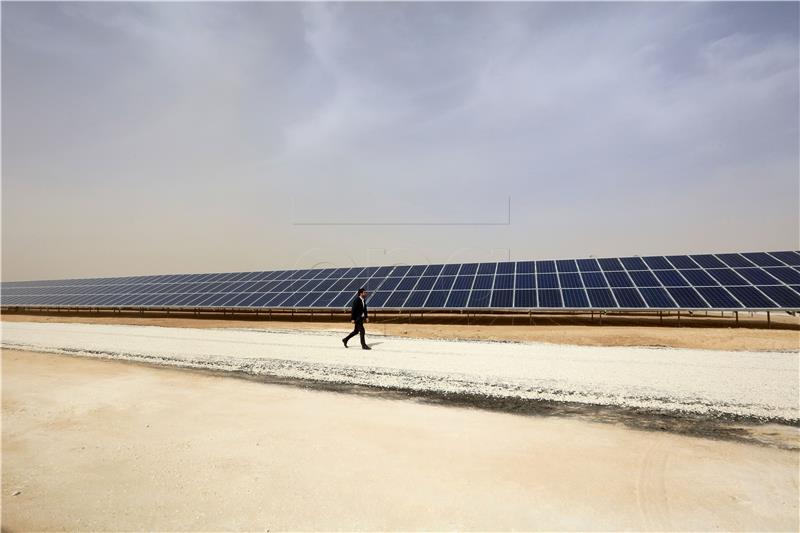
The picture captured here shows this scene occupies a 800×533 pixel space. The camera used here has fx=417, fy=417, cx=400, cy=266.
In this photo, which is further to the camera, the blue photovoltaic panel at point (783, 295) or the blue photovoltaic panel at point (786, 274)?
the blue photovoltaic panel at point (786, 274)

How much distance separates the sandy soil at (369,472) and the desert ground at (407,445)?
0.10ft

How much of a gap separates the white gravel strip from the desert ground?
0.10 metres

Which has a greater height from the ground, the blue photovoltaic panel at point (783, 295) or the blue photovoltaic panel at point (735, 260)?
the blue photovoltaic panel at point (735, 260)

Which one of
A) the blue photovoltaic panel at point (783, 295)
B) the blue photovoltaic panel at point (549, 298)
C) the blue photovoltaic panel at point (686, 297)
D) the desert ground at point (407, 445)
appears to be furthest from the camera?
the blue photovoltaic panel at point (549, 298)

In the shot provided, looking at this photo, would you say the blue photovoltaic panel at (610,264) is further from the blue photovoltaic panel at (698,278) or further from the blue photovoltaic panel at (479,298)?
the blue photovoltaic panel at (479,298)

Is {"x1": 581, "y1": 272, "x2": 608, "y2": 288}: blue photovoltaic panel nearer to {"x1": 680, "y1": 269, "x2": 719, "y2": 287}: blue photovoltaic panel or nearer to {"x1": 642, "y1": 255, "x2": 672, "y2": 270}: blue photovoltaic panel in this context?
{"x1": 642, "y1": 255, "x2": 672, "y2": 270}: blue photovoltaic panel

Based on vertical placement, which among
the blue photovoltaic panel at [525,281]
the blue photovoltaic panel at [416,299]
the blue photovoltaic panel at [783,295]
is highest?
the blue photovoltaic panel at [525,281]

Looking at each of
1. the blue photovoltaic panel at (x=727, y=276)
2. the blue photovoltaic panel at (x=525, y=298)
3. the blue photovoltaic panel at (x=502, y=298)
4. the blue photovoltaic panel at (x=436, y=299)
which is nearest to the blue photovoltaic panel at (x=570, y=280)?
the blue photovoltaic panel at (x=525, y=298)

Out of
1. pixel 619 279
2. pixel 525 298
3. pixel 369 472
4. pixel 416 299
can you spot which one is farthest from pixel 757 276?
pixel 369 472

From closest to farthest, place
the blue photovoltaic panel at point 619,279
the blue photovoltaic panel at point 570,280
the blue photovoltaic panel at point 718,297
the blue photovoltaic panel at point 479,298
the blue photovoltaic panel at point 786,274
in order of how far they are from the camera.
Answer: the blue photovoltaic panel at point 718,297, the blue photovoltaic panel at point 786,274, the blue photovoltaic panel at point 619,279, the blue photovoltaic panel at point 479,298, the blue photovoltaic panel at point 570,280

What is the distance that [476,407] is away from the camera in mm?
8773

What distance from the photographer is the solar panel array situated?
69.3 feet

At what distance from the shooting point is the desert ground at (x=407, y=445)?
4844 mm

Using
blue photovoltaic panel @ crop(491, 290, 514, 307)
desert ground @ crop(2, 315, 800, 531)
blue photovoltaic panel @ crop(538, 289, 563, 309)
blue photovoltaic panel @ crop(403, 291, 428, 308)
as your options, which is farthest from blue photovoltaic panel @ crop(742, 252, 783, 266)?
blue photovoltaic panel @ crop(403, 291, 428, 308)
